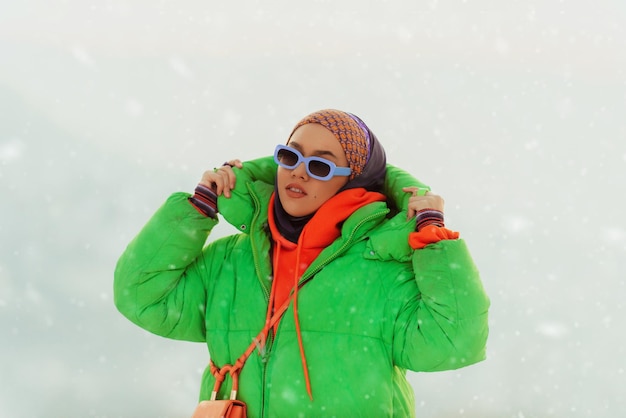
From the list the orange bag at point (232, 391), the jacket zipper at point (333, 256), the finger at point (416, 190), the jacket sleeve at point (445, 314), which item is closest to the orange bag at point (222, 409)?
the orange bag at point (232, 391)

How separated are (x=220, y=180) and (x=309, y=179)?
13.7 inches

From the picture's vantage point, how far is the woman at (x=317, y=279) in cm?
250

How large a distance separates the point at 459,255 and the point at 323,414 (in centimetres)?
72

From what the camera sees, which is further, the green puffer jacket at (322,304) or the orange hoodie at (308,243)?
the orange hoodie at (308,243)

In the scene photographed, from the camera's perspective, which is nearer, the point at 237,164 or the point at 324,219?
the point at 324,219

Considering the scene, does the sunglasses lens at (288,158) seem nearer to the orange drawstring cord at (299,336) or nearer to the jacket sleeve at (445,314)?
the orange drawstring cord at (299,336)

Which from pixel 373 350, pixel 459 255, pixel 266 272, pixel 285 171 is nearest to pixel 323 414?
pixel 373 350

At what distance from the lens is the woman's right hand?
109 inches

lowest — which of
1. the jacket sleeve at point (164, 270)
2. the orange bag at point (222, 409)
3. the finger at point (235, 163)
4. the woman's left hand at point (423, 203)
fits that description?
the orange bag at point (222, 409)

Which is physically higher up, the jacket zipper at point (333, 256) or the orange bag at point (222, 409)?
the jacket zipper at point (333, 256)

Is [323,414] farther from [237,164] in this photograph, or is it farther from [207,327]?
[237,164]

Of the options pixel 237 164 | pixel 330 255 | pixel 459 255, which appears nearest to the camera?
pixel 459 255

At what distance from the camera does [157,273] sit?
2.71 metres

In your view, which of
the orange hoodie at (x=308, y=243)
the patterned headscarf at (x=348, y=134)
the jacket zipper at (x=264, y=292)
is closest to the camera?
the jacket zipper at (x=264, y=292)
